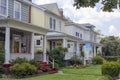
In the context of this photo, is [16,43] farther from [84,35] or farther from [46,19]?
[84,35]

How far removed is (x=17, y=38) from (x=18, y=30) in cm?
323

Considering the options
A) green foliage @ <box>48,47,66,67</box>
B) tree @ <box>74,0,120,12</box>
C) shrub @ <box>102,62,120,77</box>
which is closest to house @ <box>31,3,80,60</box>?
green foliage @ <box>48,47,66,67</box>

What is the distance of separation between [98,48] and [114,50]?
12.7 feet

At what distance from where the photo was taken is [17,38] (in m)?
28.0

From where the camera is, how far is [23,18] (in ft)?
95.5

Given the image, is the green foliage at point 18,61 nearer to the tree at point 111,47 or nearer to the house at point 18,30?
the house at point 18,30

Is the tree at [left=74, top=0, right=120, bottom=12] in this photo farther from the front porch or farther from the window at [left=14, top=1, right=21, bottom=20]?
the window at [left=14, top=1, right=21, bottom=20]

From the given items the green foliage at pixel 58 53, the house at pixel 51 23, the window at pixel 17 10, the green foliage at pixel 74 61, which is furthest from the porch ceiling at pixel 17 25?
the green foliage at pixel 74 61

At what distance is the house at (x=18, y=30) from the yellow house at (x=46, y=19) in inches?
177

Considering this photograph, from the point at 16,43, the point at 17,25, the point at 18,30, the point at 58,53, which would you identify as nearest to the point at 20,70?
the point at 17,25

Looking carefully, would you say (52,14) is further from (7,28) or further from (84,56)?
(7,28)

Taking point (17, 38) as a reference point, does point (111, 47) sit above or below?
below

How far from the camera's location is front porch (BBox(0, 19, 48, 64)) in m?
20.5

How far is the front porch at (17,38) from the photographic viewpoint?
20.5 meters
